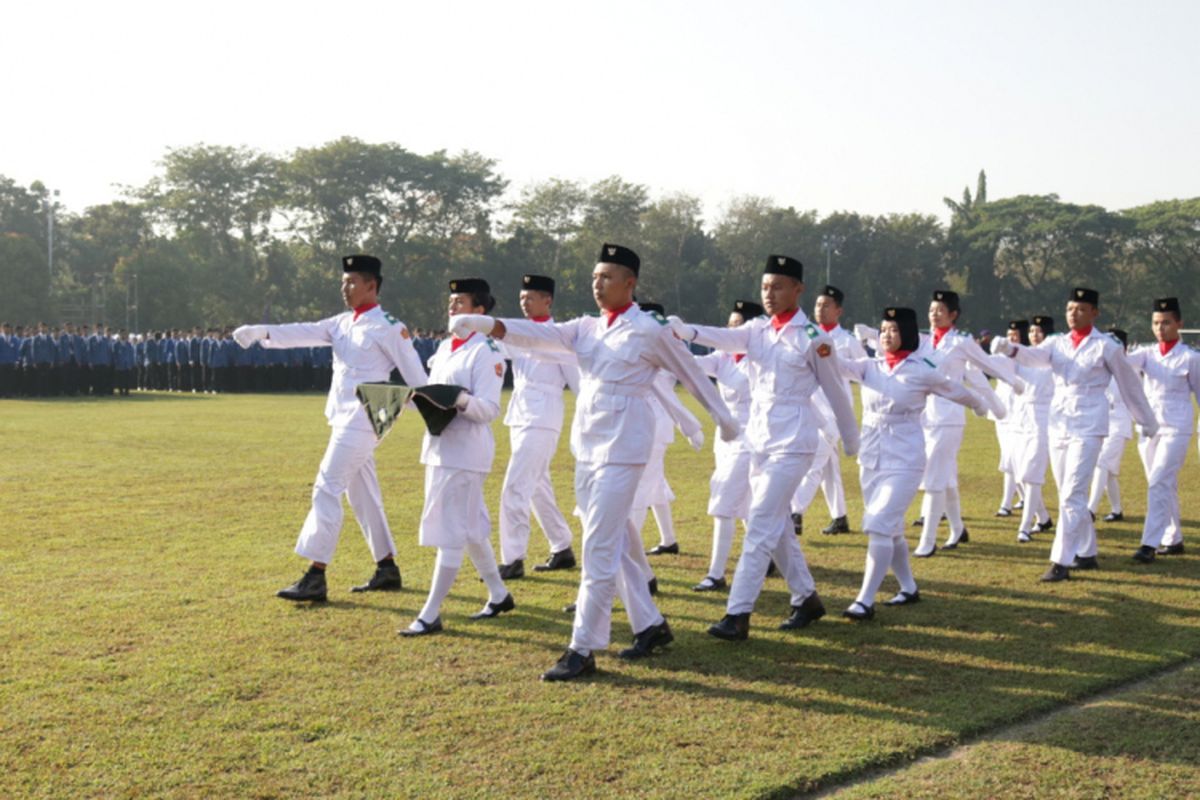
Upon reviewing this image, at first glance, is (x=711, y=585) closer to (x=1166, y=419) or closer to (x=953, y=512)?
(x=953, y=512)

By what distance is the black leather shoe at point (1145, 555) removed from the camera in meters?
10.5

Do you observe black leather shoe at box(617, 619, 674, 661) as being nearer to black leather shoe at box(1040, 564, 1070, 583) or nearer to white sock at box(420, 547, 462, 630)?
white sock at box(420, 547, 462, 630)

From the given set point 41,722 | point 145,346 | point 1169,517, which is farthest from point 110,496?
point 145,346

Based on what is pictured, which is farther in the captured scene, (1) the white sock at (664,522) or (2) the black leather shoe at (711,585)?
(1) the white sock at (664,522)

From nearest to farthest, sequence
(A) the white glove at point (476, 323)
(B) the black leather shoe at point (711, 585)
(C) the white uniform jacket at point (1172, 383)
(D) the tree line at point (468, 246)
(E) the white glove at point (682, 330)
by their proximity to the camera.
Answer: (A) the white glove at point (476, 323) < (E) the white glove at point (682, 330) < (B) the black leather shoe at point (711, 585) < (C) the white uniform jacket at point (1172, 383) < (D) the tree line at point (468, 246)

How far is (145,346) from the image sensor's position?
127 feet

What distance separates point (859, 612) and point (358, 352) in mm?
3962

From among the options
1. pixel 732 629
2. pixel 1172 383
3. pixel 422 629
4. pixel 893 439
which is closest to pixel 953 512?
pixel 1172 383

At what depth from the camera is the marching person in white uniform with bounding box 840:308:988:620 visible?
808 centimetres

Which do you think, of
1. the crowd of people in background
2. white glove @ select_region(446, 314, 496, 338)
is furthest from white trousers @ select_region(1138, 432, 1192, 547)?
the crowd of people in background

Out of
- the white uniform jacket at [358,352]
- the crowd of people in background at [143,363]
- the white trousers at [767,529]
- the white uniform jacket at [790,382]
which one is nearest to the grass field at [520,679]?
the white trousers at [767,529]

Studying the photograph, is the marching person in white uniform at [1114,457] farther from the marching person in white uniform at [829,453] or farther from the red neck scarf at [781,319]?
the red neck scarf at [781,319]

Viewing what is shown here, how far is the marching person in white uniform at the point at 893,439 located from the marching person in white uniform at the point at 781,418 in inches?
24.4

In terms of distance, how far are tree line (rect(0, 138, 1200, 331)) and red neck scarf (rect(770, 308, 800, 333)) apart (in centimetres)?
5727
